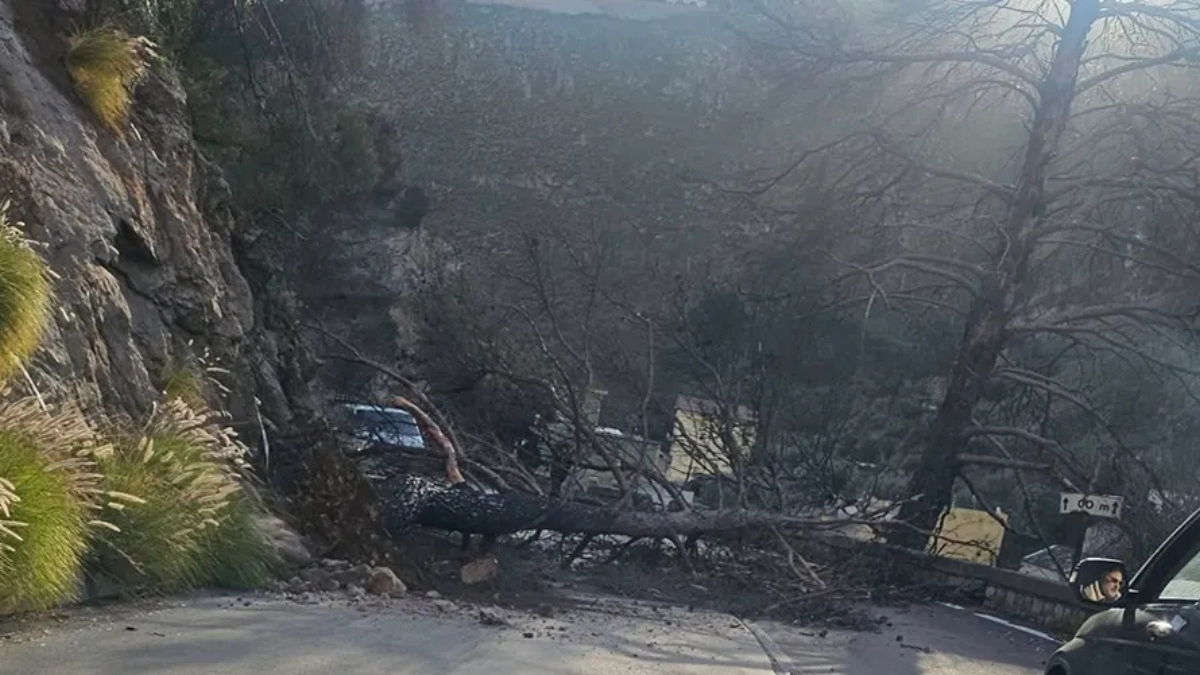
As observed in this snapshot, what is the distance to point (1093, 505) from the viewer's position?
1653cm

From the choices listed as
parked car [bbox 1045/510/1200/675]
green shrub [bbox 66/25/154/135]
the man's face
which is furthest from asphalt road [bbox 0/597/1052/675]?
green shrub [bbox 66/25/154/135]

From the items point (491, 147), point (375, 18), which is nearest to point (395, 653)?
point (375, 18)

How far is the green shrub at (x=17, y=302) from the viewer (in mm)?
9188

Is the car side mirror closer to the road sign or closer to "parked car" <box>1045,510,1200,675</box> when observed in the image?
"parked car" <box>1045,510,1200,675</box>

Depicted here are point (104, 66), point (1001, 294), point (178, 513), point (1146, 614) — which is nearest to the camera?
point (1146, 614)

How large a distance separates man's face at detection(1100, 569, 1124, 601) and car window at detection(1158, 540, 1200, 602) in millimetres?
322

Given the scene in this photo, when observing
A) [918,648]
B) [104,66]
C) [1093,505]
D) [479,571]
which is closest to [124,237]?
[104,66]

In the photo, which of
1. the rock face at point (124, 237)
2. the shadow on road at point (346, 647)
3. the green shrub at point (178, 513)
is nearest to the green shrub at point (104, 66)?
the rock face at point (124, 237)

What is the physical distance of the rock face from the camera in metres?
11.4

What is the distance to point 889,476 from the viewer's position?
24.0m

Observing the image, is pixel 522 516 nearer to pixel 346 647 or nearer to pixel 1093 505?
pixel 1093 505

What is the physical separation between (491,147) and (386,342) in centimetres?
1931

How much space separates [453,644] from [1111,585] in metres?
4.74

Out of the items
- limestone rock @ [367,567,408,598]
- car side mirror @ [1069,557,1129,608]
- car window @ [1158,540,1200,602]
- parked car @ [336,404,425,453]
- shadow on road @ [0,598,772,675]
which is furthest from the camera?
parked car @ [336,404,425,453]
